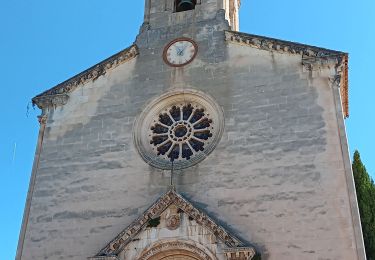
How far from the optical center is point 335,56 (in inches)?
624

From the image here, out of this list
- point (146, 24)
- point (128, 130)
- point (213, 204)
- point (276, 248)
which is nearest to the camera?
point (276, 248)

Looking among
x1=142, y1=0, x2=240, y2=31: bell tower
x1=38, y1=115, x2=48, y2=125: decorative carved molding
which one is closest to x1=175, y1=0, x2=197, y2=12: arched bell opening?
x1=142, y1=0, x2=240, y2=31: bell tower

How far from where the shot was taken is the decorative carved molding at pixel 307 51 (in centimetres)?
1588

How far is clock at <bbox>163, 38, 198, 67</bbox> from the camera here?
58.5ft

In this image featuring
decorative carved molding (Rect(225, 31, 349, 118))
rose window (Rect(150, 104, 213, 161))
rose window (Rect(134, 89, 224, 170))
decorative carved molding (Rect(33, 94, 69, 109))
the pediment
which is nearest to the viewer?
the pediment

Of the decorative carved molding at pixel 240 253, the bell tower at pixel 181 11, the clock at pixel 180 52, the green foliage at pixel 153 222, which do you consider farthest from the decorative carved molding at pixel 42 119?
the decorative carved molding at pixel 240 253

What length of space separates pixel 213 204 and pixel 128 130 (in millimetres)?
3952

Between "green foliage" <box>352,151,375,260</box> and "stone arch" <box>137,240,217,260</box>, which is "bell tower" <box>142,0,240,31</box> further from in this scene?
"stone arch" <box>137,240,217,260</box>

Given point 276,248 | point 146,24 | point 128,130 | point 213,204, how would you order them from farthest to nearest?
point 146,24 < point 128,130 < point 213,204 < point 276,248

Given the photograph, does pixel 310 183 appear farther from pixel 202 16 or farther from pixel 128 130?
pixel 202 16

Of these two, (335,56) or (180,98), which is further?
(180,98)

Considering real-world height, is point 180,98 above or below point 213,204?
above

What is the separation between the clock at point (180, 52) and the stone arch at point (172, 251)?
6353mm

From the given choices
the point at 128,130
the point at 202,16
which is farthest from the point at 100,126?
the point at 202,16
